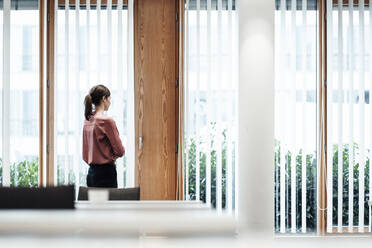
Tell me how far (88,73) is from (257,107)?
1830mm

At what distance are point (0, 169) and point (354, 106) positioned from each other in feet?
11.9

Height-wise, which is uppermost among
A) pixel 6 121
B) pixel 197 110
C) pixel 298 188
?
pixel 197 110

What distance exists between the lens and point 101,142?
367 centimetres

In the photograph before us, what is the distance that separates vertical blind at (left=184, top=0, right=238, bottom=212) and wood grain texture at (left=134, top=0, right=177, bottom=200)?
0.54 ft

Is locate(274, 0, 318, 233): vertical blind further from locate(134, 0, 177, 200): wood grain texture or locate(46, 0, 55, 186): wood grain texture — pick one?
locate(46, 0, 55, 186): wood grain texture

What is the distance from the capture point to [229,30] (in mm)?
4680

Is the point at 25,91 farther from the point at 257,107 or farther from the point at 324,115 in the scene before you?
the point at 324,115

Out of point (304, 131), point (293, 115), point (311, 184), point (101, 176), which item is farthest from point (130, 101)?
point (311, 184)

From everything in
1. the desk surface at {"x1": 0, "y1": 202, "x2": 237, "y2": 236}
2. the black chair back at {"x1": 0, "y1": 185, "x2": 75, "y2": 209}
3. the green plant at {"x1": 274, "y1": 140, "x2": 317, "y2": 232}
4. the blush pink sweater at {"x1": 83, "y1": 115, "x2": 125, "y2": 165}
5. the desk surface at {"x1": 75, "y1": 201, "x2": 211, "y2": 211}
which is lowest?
the green plant at {"x1": 274, "y1": 140, "x2": 317, "y2": 232}

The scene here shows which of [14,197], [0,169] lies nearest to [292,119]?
[0,169]

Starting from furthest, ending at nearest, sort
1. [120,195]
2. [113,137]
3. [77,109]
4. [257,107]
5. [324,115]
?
[324,115], [77,109], [257,107], [113,137], [120,195]

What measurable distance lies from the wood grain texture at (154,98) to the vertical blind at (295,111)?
1.08 meters

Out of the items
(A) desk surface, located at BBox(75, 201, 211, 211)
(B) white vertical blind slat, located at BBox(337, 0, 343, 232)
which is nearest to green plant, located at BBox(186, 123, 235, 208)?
(B) white vertical blind slat, located at BBox(337, 0, 343, 232)

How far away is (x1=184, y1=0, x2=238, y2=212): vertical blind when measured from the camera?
15.3 feet
